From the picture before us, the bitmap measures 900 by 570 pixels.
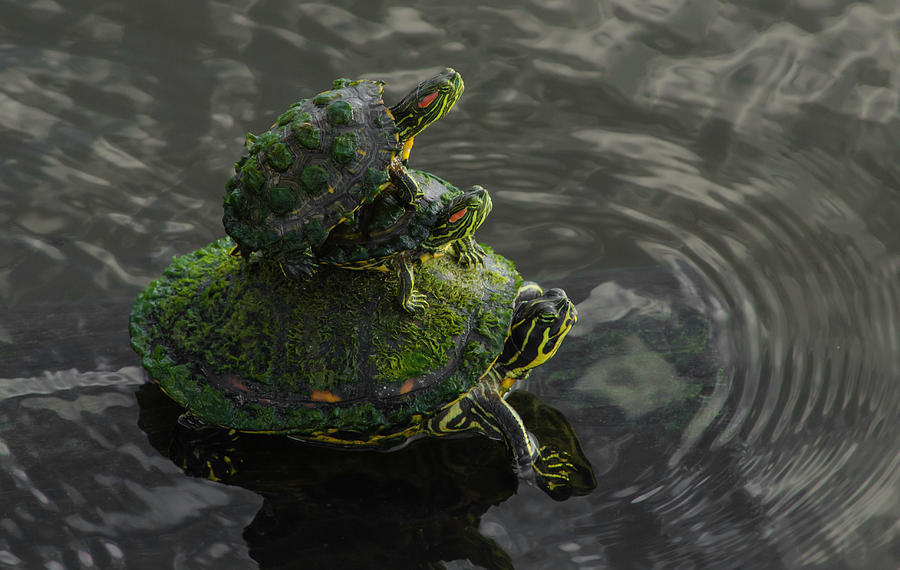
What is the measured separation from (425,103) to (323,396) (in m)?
1.25

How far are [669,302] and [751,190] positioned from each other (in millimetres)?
1225

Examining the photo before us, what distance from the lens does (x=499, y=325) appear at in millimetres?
3879

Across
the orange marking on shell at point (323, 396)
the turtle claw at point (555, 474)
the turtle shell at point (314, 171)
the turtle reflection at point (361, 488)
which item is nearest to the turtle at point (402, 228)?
the turtle shell at point (314, 171)

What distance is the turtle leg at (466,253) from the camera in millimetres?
3945

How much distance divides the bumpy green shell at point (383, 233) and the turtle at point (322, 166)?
9 centimetres

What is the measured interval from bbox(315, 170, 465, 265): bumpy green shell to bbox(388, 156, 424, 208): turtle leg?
38 millimetres

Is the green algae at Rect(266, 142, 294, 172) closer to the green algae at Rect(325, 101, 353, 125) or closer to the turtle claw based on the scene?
the green algae at Rect(325, 101, 353, 125)

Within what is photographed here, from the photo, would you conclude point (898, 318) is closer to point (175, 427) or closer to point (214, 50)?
point (175, 427)

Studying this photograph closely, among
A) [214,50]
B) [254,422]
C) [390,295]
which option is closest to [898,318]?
[390,295]

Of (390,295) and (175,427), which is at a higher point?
(390,295)

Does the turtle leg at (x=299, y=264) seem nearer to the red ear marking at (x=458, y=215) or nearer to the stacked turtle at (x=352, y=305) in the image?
the stacked turtle at (x=352, y=305)

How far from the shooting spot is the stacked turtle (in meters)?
3.23

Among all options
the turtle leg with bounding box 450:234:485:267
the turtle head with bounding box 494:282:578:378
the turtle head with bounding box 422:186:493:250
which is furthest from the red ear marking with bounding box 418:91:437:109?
the turtle head with bounding box 494:282:578:378

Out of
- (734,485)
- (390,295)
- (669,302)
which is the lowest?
(734,485)
